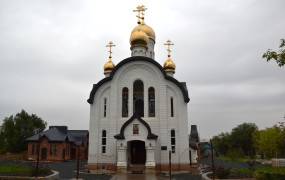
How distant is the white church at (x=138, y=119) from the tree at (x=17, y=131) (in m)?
31.1

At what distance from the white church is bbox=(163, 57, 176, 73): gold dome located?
21.2ft

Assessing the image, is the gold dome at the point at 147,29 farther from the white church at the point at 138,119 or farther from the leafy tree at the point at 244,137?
the leafy tree at the point at 244,137

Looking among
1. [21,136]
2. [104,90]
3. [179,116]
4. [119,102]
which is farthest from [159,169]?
[21,136]

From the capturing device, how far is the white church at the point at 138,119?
82.7 ft

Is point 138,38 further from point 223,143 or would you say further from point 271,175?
point 223,143

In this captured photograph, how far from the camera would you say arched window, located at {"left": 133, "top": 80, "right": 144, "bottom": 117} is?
27714 millimetres

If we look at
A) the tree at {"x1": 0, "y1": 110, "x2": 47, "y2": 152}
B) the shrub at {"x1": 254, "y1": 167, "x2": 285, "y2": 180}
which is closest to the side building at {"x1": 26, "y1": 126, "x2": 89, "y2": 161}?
the tree at {"x1": 0, "y1": 110, "x2": 47, "y2": 152}

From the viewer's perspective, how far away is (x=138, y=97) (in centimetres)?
2825

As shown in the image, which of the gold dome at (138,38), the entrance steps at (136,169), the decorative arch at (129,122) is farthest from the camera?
the gold dome at (138,38)

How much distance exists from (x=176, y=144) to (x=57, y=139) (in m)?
21.8

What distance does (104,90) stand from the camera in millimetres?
27844

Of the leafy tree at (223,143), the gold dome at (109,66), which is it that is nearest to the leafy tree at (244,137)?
the leafy tree at (223,143)

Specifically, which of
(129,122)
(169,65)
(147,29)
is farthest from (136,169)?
(147,29)

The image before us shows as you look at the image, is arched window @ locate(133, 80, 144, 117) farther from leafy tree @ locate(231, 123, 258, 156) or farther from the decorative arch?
leafy tree @ locate(231, 123, 258, 156)
